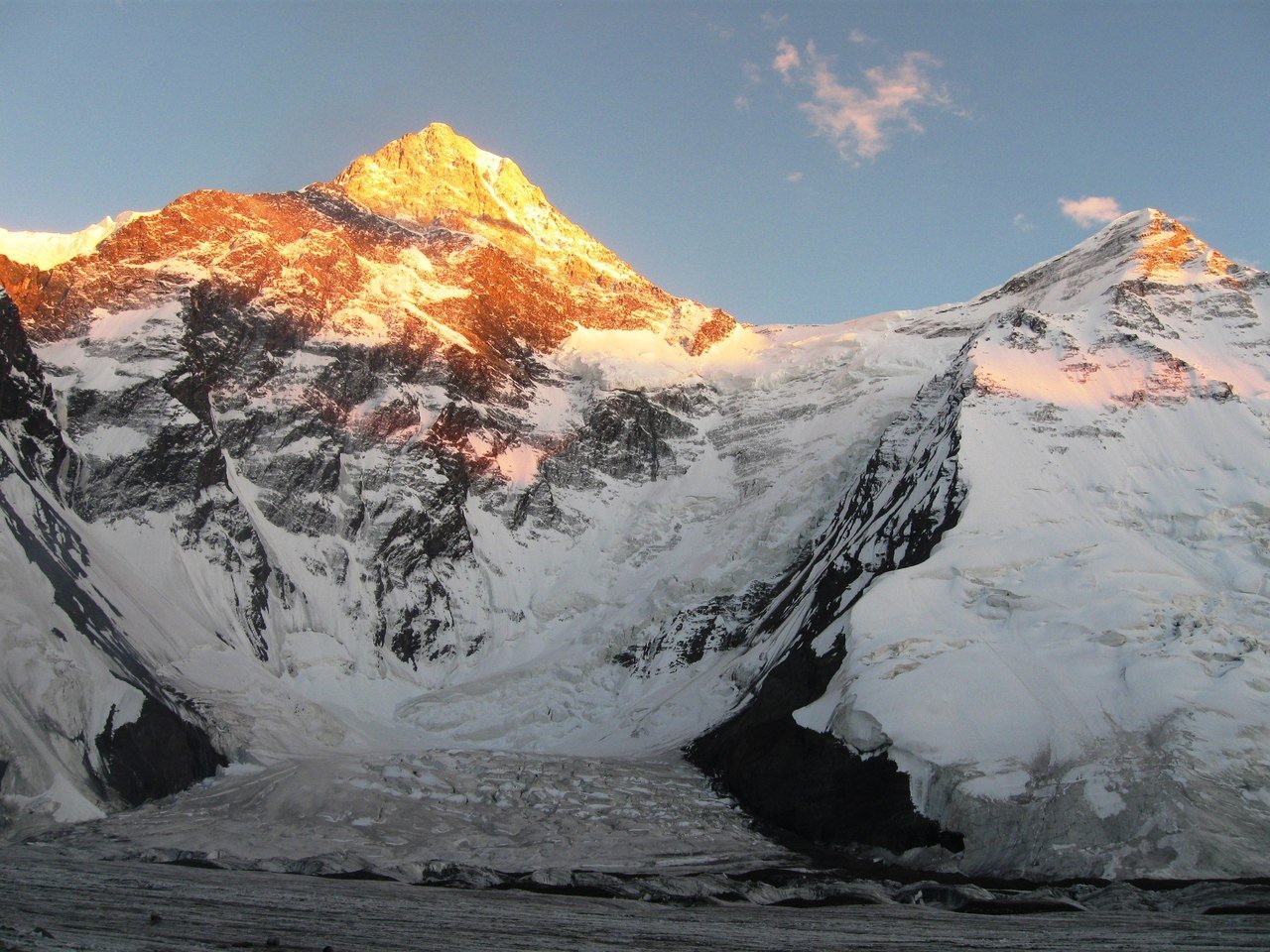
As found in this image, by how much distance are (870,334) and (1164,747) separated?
360ft

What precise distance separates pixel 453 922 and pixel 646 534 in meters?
90.6

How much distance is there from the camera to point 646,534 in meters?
124

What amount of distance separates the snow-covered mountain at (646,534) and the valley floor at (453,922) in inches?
503

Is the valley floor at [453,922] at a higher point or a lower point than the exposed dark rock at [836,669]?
lower

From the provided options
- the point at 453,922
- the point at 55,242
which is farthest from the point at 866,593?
the point at 55,242

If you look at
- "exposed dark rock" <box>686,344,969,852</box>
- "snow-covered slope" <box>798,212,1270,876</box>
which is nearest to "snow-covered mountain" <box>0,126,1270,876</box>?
"snow-covered slope" <box>798,212,1270,876</box>

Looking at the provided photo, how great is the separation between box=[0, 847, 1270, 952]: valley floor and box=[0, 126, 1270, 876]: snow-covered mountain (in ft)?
41.9

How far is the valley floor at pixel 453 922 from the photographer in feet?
97.6

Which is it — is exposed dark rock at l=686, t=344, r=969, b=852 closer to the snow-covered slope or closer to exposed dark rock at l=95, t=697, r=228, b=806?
the snow-covered slope

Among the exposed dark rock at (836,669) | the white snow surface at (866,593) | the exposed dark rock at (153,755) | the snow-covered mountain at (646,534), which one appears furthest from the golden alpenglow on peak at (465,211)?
the exposed dark rock at (153,755)

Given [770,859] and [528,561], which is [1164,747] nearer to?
[770,859]

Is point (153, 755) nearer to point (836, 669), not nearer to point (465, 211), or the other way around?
point (836, 669)

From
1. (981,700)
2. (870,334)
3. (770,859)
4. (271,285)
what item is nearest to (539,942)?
(770,859)

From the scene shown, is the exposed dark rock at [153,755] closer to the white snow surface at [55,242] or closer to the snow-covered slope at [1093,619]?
the snow-covered slope at [1093,619]
